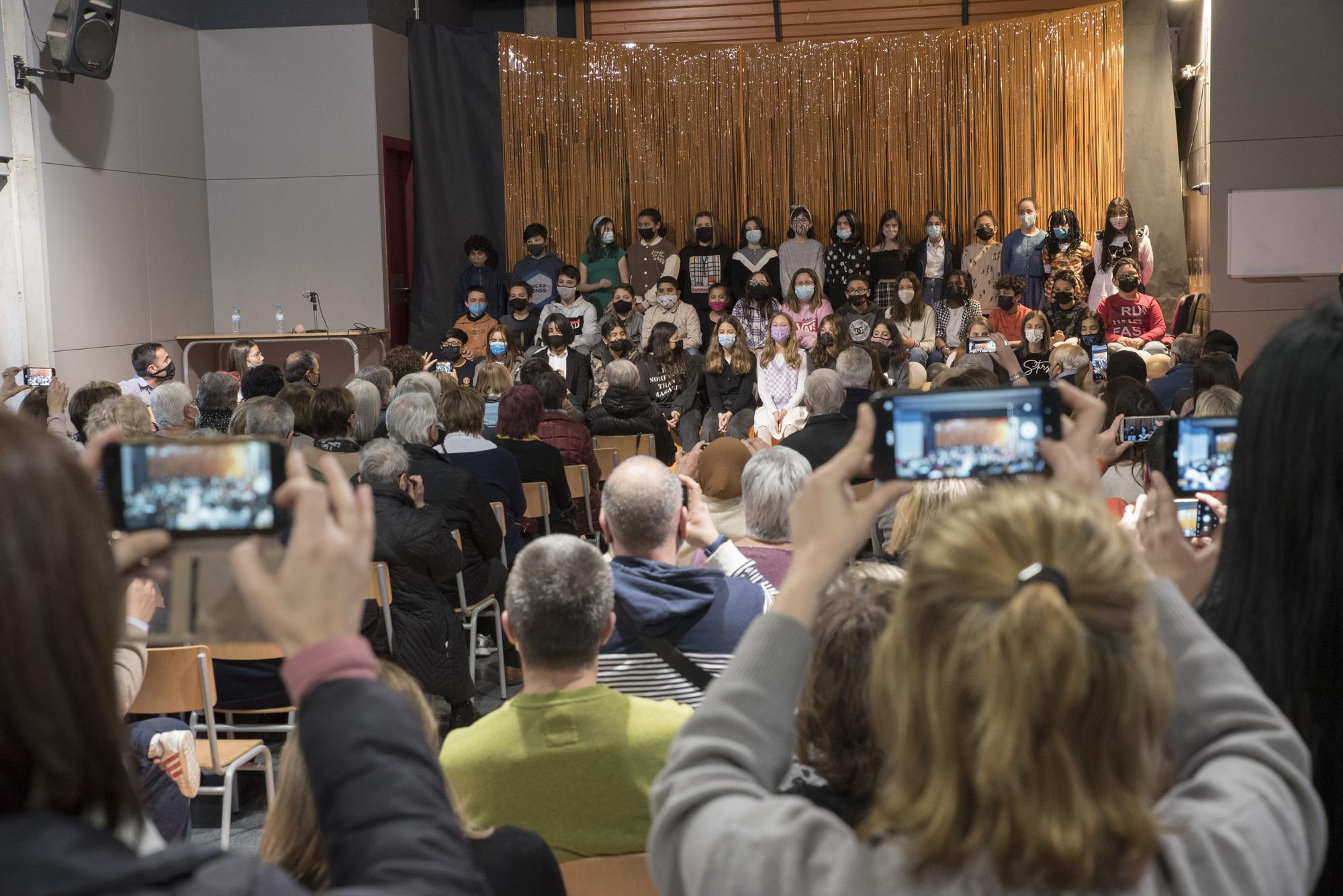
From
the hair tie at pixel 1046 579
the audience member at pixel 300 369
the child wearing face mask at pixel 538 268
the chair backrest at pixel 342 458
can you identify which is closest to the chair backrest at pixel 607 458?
the audience member at pixel 300 369

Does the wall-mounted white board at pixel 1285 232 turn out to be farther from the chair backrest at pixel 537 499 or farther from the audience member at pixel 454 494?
the audience member at pixel 454 494

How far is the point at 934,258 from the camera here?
1112 cm

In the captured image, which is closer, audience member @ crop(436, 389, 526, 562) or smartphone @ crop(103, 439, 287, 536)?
smartphone @ crop(103, 439, 287, 536)

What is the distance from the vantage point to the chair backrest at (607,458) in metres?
6.85

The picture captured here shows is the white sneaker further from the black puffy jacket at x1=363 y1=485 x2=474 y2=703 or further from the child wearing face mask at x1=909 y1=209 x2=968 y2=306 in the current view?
the child wearing face mask at x1=909 y1=209 x2=968 y2=306

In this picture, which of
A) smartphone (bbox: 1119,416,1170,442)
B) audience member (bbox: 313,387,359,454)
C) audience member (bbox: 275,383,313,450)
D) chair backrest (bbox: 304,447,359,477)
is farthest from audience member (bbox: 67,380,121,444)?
smartphone (bbox: 1119,416,1170,442)

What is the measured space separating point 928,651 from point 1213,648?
28 centimetres

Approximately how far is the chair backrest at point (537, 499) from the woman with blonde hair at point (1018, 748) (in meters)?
4.49

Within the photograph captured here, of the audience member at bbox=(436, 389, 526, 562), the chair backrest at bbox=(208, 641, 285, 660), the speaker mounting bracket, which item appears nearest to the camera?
the chair backrest at bbox=(208, 641, 285, 660)

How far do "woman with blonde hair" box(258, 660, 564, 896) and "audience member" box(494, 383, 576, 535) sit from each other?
3.79 m

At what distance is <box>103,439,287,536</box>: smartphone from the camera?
45.3 inches

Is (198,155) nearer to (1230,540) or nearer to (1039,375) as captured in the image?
(1039,375)

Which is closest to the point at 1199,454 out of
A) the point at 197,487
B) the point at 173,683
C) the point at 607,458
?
the point at 197,487

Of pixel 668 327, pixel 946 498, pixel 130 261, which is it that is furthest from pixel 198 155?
pixel 946 498
